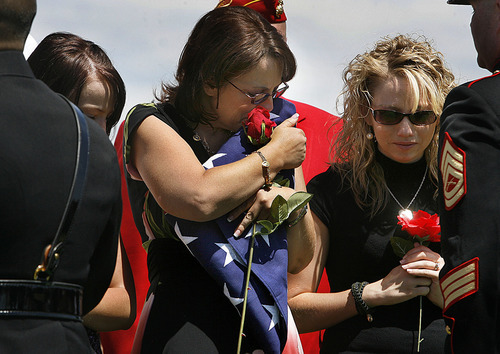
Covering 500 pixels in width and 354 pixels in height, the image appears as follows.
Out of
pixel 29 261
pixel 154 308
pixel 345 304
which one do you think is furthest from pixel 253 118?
pixel 29 261

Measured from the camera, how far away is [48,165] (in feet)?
5.57

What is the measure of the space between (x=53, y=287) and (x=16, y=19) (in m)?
0.64

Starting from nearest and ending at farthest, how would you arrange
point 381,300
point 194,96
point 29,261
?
point 29,261 < point 194,96 < point 381,300

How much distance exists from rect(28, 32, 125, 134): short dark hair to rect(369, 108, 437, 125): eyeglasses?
117cm

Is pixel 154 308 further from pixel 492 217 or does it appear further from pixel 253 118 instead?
pixel 492 217

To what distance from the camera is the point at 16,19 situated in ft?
5.73

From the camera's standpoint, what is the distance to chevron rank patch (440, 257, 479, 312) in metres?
2.30

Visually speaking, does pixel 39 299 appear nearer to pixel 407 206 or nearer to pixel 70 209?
pixel 70 209

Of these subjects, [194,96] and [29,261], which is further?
[194,96]

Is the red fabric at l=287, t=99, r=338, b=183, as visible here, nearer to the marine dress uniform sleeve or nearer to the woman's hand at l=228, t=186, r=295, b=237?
the woman's hand at l=228, t=186, r=295, b=237

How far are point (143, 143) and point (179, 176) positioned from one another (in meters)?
0.19

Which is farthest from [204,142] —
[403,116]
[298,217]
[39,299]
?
[39,299]

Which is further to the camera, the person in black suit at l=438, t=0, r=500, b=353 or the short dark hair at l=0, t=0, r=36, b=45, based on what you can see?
the person in black suit at l=438, t=0, r=500, b=353

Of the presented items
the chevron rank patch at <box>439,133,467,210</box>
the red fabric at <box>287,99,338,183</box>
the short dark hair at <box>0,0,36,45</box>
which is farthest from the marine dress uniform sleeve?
the red fabric at <box>287,99,338,183</box>
